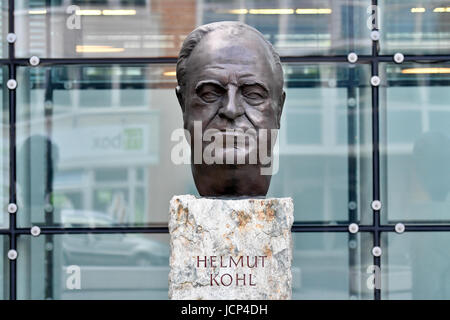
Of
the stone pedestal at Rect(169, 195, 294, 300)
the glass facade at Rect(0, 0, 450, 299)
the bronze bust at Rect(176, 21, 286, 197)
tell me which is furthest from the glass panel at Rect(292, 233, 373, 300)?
the stone pedestal at Rect(169, 195, 294, 300)

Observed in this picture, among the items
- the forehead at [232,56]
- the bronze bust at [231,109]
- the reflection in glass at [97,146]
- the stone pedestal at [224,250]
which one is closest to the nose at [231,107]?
the bronze bust at [231,109]

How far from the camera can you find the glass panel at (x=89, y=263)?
8.36 meters

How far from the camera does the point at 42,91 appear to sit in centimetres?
845

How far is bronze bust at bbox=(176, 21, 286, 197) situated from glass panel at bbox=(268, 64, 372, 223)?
1820 mm

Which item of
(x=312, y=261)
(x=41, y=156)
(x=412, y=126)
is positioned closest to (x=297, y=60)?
(x=412, y=126)

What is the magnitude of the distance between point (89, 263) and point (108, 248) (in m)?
0.19

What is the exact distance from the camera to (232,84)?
6.41 meters

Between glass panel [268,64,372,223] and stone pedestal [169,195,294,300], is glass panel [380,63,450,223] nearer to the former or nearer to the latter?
glass panel [268,64,372,223]

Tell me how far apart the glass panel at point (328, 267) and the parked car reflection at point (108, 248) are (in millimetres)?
1088

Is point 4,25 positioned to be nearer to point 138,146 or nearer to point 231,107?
point 138,146

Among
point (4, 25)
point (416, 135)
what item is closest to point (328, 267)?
point (416, 135)

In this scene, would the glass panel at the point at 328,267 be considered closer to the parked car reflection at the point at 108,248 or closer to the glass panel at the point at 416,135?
the glass panel at the point at 416,135

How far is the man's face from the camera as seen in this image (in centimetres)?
642
